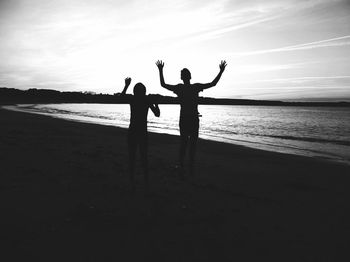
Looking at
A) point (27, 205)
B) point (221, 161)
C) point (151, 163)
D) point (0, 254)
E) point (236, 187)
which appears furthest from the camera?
point (221, 161)

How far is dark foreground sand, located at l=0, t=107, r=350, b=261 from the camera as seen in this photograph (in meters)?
3.13

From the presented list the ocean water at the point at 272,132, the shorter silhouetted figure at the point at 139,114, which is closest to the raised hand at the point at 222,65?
the shorter silhouetted figure at the point at 139,114

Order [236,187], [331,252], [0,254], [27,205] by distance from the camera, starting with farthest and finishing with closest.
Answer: [236,187] < [27,205] < [331,252] < [0,254]

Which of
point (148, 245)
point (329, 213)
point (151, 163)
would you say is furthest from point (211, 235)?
point (151, 163)

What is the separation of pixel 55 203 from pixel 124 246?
6.26 ft

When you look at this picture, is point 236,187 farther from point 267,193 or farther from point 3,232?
point 3,232

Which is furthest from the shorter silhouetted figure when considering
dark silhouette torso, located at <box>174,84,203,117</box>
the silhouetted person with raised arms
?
dark silhouette torso, located at <box>174,84,203,117</box>

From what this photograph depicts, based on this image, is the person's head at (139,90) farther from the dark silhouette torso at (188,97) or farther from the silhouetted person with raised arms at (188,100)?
the dark silhouette torso at (188,97)

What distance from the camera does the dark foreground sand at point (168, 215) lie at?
3.13 metres

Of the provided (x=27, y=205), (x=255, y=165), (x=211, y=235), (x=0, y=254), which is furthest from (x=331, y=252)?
(x=255, y=165)

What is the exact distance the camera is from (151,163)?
826 centimetres

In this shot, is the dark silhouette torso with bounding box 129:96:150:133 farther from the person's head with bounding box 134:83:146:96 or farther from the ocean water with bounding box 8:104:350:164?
the ocean water with bounding box 8:104:350:164

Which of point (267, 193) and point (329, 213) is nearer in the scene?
point (329, 213)

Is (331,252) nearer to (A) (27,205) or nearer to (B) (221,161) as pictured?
(A) (27,205)
